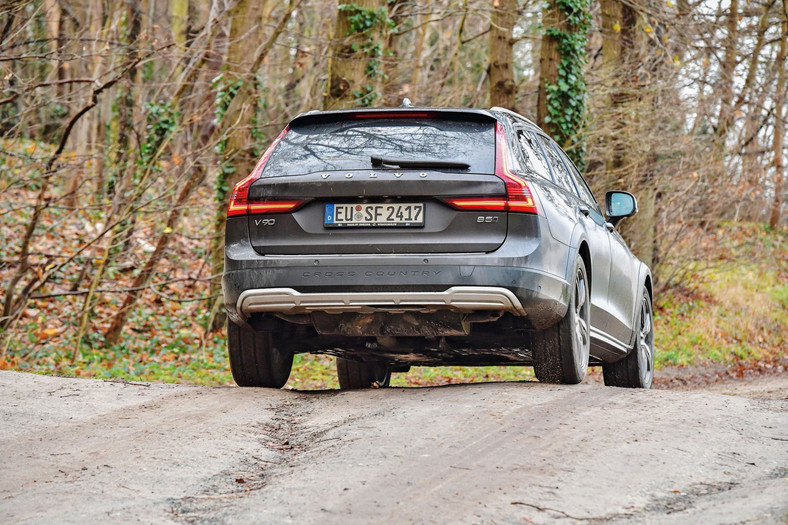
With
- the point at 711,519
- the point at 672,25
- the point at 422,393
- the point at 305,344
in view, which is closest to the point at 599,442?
the point at 711,519

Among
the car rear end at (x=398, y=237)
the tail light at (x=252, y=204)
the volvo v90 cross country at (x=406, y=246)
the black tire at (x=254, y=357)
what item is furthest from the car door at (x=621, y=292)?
the tail light at (x=252, y=204)

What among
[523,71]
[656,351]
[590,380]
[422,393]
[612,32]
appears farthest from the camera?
[523,71]

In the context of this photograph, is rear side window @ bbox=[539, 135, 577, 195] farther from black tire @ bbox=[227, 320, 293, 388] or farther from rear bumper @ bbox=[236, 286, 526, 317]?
black tire @ bbox=[227, 320, 293, 388]

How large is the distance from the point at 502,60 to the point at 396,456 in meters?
13.3

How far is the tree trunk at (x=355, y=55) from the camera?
1441 cm

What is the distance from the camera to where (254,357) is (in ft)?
24.3

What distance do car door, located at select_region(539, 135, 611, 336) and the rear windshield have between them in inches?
43.9

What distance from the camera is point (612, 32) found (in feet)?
63.0

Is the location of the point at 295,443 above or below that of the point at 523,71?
below

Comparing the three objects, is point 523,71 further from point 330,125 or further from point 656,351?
point 330,125

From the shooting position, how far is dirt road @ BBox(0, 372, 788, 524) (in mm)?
4191

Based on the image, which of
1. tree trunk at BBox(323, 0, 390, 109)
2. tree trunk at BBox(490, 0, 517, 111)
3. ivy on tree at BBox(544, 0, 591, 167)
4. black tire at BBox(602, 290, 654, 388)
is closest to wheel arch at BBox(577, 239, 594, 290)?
black tire at BBox(602, 290, 654, 388)

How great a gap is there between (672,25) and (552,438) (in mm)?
14820

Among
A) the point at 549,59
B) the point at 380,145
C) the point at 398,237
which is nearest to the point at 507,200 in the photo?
the point at 398,237
